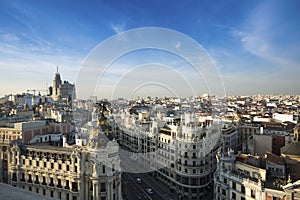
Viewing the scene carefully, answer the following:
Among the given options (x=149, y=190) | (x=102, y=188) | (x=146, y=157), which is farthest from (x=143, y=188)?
(x=102, y=188)

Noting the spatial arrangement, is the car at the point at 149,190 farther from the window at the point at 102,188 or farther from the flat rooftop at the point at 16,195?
the flat rooftop at the point at 16,195

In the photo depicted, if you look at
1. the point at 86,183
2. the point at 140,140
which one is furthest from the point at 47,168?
the point at 140,140

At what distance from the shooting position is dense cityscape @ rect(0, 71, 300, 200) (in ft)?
40.5

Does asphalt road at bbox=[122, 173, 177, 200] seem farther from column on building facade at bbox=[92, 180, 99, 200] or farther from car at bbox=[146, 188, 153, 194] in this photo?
column on building facade at bbox=[92, 180, 99, 200]

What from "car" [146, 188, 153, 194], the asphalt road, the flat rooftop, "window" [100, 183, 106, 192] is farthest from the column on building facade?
the flat rooftop

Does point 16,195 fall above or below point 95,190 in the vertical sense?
above

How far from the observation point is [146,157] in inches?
896

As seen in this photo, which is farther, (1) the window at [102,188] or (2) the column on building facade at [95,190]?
(1) the window at [102,188]

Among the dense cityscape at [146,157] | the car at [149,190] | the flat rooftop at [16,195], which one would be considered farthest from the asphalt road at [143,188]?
the flat rooftop at [16,195]

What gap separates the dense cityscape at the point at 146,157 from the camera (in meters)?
12.4

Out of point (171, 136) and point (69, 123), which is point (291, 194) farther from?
point (69, 123)

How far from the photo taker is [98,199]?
1227 centimetres

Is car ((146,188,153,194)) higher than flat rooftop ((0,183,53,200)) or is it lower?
lower

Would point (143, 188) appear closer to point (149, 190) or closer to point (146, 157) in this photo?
point (149, 190)
